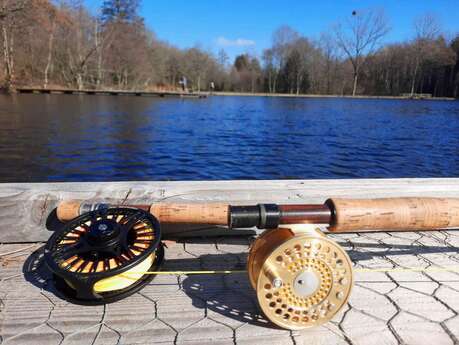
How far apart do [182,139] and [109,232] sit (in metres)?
12.7

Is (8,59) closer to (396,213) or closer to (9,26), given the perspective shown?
(9,26)

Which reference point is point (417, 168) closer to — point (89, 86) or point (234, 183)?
point (234, 183)

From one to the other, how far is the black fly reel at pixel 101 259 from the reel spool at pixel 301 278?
0.75 metres

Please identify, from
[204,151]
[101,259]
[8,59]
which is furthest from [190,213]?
[8,59]

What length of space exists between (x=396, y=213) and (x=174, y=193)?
1.71m

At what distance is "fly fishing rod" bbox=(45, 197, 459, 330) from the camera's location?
5.85 feet

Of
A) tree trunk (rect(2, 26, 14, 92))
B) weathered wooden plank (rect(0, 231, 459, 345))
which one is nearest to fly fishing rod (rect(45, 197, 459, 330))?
weathered wooden plank (rect(0, 231, 459, 345))

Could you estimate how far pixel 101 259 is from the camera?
2117mm

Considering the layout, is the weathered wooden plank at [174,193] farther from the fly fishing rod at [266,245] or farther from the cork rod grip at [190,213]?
the cork rod grip at [190,213]

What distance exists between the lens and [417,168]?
1071 centimetres

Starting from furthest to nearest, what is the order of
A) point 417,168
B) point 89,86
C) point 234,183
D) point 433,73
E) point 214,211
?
point 433,73, point 89,86, point 417,168, point 234,183, point 214,211

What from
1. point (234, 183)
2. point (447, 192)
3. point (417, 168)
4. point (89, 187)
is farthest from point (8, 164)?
point (417, 168)

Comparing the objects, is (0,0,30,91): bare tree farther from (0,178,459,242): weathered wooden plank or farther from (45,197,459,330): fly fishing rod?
(45,197,459,330): fly fishing rod

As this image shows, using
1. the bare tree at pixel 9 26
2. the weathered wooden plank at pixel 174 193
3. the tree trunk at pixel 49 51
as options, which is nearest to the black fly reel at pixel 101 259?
the weathered wooden plank at pixel 174 193
